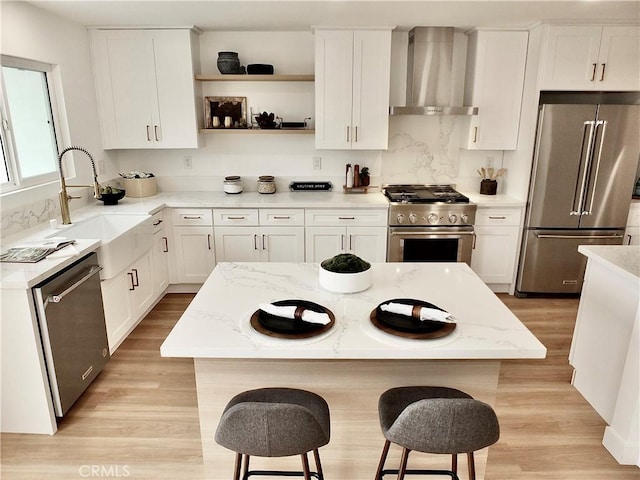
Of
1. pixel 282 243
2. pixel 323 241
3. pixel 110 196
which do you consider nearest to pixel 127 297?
pixel 110 196

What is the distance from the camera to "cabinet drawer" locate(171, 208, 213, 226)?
12.8 ft

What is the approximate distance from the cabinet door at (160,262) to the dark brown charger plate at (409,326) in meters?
2.59

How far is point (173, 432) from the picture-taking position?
2369 mm

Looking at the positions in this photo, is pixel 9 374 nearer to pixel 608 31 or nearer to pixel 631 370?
pixel 631 370

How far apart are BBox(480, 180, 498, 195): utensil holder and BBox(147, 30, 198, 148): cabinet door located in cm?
280

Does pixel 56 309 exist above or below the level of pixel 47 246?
below

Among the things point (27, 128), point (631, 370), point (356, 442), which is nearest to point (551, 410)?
point (631, 370)

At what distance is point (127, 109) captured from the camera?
397 cm

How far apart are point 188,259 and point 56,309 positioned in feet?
5.82

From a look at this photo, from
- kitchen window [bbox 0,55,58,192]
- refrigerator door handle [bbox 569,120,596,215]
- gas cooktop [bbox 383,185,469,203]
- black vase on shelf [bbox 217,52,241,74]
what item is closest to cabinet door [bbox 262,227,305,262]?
gas cooktop [bbox 383,185,469,203]

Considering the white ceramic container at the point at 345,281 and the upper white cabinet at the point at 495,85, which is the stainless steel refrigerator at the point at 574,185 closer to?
the upper white cabinet at the point at 495,85

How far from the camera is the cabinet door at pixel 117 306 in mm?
2885

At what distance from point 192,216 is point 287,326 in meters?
2.57

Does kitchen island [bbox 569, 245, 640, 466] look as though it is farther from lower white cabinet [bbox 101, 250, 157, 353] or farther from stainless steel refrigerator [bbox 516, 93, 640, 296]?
lower white cabinet [bbox 101, 250, 157, 353]
